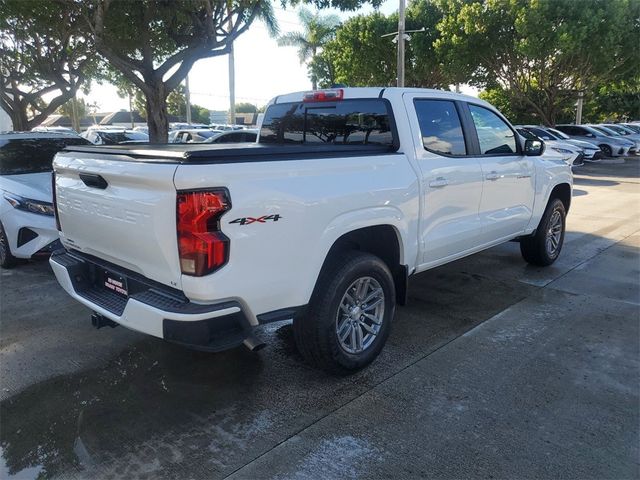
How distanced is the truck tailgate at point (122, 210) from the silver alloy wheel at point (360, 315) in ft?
4.11

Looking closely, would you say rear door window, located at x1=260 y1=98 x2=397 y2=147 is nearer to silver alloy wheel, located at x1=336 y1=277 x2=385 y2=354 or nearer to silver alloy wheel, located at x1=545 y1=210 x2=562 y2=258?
silver alloy wheel, located at x1=336 y1=277 x2=385 y2=354

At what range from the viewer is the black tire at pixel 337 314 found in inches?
131

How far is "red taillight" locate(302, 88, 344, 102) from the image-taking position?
4.34 metres

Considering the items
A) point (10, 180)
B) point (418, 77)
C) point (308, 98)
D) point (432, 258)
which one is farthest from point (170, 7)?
point (418, 77)

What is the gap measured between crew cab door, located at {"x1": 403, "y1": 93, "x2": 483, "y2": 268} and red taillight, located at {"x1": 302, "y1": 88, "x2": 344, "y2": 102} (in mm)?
562

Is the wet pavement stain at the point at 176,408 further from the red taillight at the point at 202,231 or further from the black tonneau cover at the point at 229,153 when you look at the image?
the black tonneau cover at the point at 229,153

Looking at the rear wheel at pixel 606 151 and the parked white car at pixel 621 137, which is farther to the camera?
the parked white car at pixel 621 137

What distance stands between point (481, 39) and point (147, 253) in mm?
24740

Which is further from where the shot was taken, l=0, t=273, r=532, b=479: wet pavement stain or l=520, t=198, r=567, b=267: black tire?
l=520, t=198, r=567, b=267: black tire

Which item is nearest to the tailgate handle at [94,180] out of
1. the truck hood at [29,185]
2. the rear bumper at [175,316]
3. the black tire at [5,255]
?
the rear bumper at [175,316]

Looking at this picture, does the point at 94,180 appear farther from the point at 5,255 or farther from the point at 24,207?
the point at 5,255

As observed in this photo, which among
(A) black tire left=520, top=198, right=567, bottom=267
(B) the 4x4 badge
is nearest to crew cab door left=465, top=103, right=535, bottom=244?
(A) black tire left=520, top=198, right=567, bottom=267

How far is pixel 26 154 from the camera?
692cm

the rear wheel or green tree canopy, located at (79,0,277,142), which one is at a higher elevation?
green tree canopy, located at (79,0,277,142)
